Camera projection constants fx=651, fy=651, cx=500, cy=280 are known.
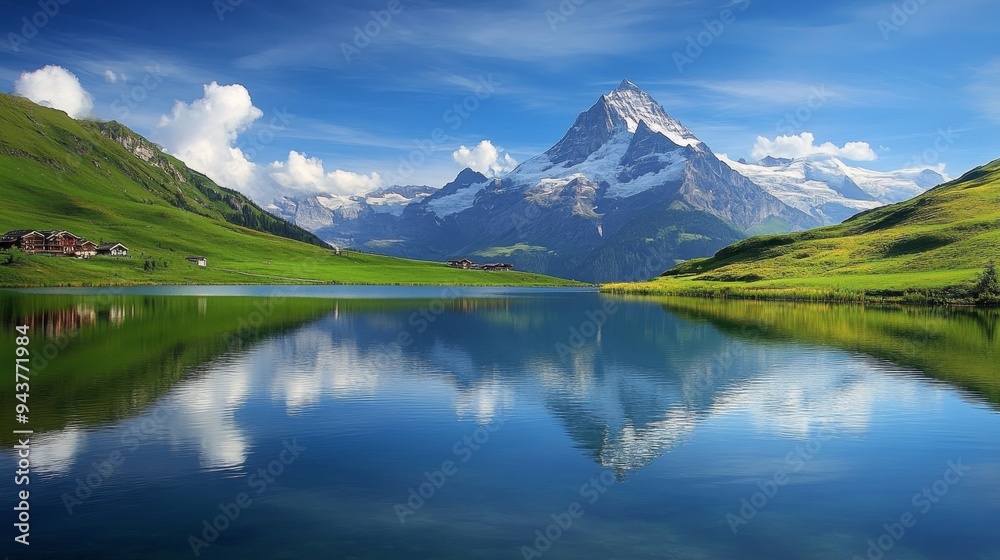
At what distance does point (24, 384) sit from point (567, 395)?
34158mm

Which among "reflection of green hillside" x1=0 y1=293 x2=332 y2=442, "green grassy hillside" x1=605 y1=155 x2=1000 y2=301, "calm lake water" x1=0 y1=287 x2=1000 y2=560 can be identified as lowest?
"calm lake water" x1=0 y1=287 x2=1000 y2=560

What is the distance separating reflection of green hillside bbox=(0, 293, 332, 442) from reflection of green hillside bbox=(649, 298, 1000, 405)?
52678mm

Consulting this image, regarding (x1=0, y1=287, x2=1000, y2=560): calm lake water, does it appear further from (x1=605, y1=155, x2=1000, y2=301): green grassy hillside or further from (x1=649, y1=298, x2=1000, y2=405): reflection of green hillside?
(x1=605, y1=155, x2=1000, y2=301): green grassy hillside

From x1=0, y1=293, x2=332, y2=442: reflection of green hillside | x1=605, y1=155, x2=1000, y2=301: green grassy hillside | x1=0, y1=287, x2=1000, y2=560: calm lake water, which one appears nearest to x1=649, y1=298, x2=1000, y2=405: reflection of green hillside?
x1=0, y1=287, x2=1000, y2=560: calm lake water

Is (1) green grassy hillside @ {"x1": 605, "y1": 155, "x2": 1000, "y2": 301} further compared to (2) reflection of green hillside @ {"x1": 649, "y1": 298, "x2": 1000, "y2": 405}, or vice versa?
(1) green grassy hillside @ {"x1": 605, "y1": 155, "x2": 1000, "y2": 301}

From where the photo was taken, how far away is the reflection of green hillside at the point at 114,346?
117 ft

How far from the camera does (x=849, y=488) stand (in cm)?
2469

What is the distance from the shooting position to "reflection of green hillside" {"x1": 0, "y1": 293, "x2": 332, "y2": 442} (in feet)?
117

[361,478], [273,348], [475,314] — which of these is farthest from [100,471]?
[475,314]

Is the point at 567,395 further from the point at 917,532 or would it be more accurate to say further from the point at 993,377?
the point at 993,377

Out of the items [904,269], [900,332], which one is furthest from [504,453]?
[904,269]

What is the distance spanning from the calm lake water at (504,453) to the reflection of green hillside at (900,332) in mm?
757

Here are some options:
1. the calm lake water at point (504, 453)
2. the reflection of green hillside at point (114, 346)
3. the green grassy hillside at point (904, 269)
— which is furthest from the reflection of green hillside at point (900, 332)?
the reflection of green hillside at point (114, 346)

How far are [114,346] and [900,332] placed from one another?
84409 mm
